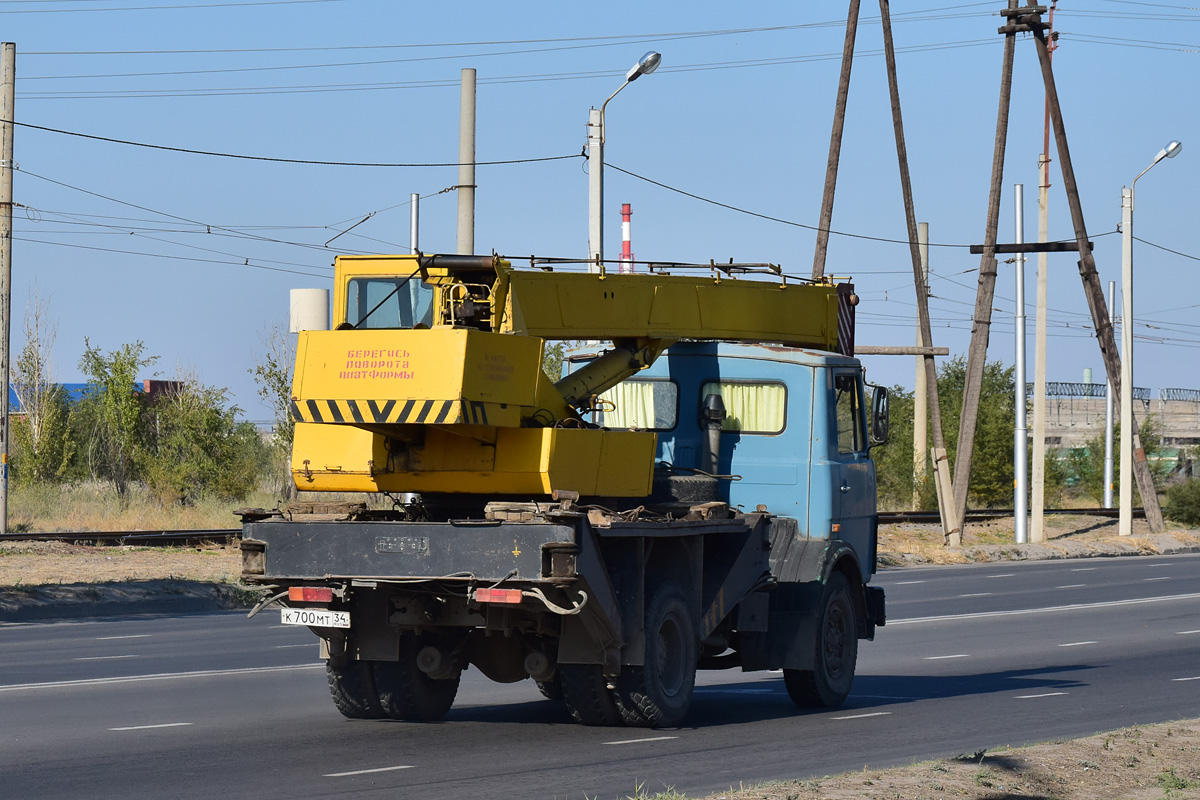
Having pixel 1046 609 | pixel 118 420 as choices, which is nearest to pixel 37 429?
pixel 118 420

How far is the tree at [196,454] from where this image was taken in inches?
1753

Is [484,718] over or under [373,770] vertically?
under

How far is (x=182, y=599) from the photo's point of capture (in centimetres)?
2264

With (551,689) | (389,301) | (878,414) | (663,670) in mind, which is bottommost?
(551,689)

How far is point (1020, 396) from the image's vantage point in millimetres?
39000

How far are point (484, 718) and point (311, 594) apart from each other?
7.19ft

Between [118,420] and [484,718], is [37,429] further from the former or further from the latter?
[484,718]

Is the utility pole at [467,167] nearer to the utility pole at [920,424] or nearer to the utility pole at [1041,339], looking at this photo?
the utility pole at [1041,339]

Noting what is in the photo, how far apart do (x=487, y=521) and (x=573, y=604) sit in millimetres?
738

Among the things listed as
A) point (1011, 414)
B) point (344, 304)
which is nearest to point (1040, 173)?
point (1011, 414)

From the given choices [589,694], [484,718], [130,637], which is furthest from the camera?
[130,637]

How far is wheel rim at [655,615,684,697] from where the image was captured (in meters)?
10.8

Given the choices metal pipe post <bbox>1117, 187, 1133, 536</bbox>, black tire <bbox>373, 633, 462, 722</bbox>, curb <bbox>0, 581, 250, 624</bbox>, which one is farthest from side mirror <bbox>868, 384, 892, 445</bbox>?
metal pipe post <bbox>1117, 187, 1133, 536</bbox>

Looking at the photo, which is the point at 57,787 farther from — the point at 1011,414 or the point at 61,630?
the point at 1011,414
